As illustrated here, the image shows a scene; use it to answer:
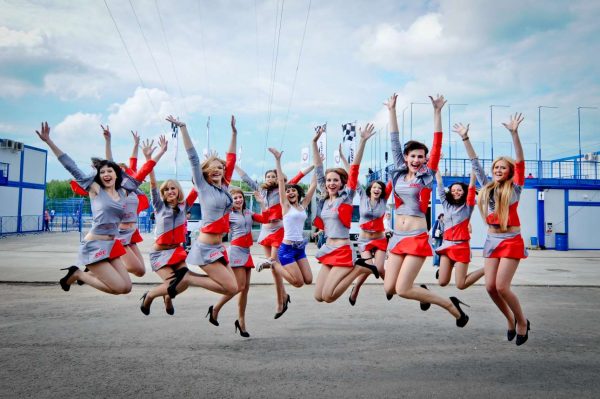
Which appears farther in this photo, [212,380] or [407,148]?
[407,148]

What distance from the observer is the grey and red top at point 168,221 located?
648 centimetres

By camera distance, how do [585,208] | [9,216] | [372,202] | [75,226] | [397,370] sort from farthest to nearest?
[75,226] → [9,216] → [585,208] → [372,202] → [397,370]

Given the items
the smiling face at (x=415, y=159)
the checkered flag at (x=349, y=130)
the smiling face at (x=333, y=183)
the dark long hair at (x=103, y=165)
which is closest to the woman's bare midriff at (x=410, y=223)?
the smiling face at (x=415, y=159)

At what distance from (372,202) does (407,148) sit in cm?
133

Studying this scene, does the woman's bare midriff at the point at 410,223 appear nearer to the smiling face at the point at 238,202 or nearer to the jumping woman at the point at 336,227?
the jumping woman at the point at 336,227

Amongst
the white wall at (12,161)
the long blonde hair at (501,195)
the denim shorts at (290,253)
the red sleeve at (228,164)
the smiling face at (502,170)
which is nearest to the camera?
the long blonde hair at (501,195)

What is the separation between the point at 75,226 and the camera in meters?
37.7

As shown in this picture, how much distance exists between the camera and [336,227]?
6.38 m

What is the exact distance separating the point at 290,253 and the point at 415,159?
8.56ft

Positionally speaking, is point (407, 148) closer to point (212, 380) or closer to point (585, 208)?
point (212, 380)

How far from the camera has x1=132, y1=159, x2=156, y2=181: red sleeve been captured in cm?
624

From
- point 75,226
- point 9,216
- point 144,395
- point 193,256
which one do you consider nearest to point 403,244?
point 193,256

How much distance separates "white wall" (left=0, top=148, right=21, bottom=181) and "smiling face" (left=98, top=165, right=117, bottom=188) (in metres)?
28.3

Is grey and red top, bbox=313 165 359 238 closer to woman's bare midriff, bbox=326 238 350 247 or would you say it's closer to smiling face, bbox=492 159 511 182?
woman's bare midriff, bbox=326 238 350 247
